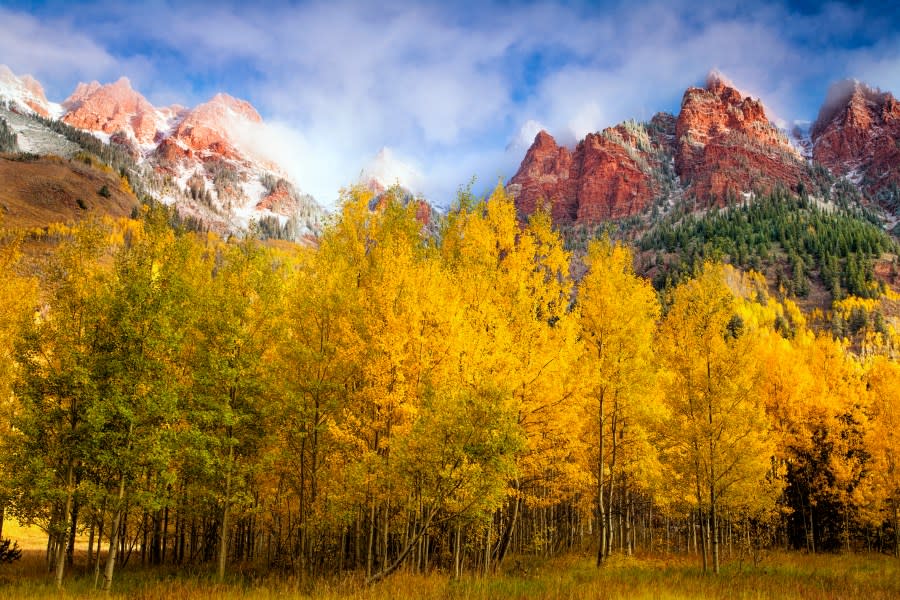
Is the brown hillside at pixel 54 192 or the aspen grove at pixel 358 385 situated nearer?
the aspen grove at pixel 358 385

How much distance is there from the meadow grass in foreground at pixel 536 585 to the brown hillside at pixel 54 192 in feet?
521

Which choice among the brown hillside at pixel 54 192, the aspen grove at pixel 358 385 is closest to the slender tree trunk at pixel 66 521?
the aspen grove at pixel 358 385

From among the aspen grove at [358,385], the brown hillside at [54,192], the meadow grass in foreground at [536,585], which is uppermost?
the brown hillside at [54,192]

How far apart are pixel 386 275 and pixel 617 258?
29.6ft

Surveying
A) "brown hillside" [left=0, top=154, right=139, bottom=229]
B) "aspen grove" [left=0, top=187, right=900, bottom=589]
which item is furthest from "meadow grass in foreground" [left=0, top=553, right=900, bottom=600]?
"brown hillside" [left=0, top=154, right=139, bottom=229]

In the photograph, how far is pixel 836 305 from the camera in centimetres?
13012

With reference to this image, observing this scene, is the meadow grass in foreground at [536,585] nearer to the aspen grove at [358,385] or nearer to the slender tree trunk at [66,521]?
the slender tree trunk at [66,521]

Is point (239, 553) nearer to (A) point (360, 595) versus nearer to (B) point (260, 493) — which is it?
(B) point (260, 493)

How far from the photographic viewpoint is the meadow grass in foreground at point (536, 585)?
41.0 ft

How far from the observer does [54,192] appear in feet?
537

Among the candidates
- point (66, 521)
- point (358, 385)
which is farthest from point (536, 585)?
point (66, 521)

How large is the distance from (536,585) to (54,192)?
203m

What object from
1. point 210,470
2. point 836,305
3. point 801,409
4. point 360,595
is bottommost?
point 360,595

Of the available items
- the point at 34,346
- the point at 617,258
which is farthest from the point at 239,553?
the point at 617,258
